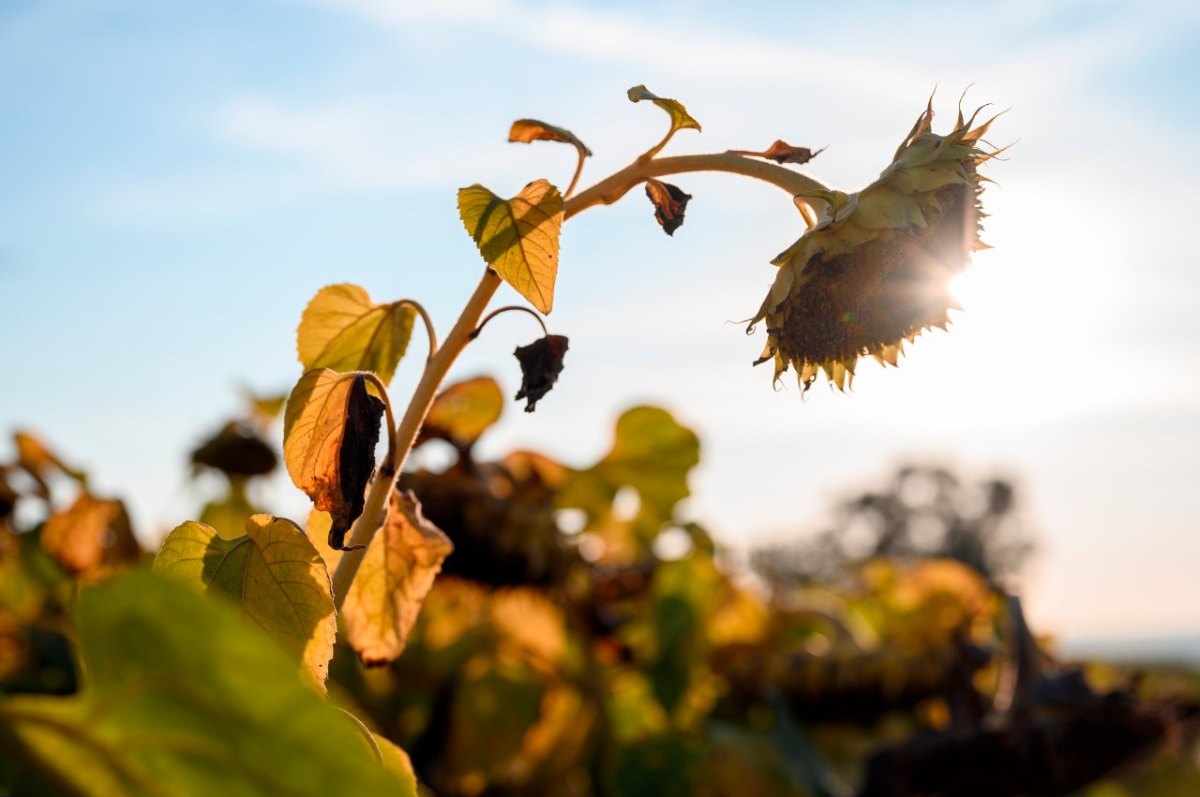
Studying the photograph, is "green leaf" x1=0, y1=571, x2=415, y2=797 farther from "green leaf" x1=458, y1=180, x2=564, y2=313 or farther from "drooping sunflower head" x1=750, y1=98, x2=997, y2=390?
"drooping sunflower head" x1=750, y1=98, x2=997, y2=390

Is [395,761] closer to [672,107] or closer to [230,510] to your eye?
[672,107]

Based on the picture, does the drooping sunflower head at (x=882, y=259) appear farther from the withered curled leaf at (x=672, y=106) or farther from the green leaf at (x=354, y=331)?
the green leaf at (x=354, y=331)

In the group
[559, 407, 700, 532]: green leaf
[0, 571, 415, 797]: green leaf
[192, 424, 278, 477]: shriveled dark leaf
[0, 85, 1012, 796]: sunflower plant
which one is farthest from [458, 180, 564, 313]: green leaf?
[192, 424, 278, 477]: shriveled dark leaf

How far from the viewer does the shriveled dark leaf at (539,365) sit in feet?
2.63

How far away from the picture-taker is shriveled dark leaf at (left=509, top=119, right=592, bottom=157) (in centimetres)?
82

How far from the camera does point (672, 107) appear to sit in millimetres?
796

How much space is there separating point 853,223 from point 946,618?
6.91ft

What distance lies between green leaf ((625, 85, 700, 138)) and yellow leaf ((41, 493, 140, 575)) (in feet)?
4.38

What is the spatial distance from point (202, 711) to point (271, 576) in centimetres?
32

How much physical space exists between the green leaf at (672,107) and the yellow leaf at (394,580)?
1.00 feet

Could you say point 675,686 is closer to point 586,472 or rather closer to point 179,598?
point 586,472

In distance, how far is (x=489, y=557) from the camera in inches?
76.3

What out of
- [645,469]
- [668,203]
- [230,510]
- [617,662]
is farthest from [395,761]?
[617,662]

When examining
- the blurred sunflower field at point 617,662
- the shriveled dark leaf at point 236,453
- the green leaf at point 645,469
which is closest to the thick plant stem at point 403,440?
the blurred sunflower field at point 617,662
